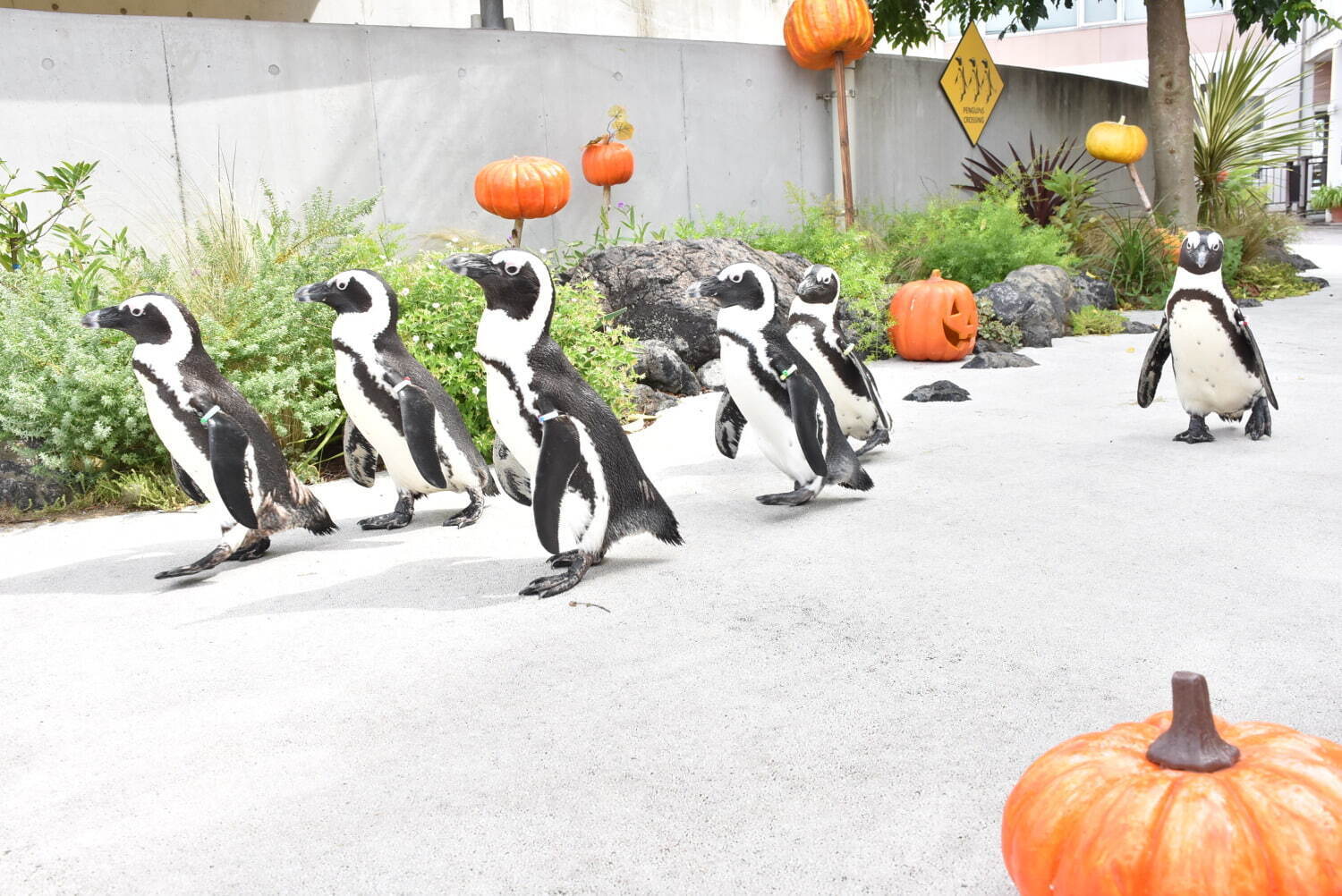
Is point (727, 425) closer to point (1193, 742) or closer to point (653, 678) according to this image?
point (653, 678)

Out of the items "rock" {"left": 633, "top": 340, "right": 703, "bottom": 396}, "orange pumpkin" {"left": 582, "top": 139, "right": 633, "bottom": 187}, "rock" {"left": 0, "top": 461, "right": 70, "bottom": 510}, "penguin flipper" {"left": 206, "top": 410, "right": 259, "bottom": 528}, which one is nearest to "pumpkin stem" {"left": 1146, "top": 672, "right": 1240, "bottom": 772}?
"penguin flipper" {"left": 206, "top": 410, "right": 259, "bottom": 528}

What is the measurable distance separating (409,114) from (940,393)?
502 cm

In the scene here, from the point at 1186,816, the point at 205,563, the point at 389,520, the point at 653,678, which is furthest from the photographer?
the point at 389,520

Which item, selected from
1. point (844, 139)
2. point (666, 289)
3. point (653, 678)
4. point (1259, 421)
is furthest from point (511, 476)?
point (844, 139)

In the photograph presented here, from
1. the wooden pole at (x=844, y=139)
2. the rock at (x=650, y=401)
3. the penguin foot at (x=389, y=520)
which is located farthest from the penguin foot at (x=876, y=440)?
the wooden pole at (x=844, y=139)

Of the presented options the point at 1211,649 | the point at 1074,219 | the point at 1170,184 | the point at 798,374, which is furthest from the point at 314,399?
the point at 1170,184

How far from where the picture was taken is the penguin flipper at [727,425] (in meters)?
4.82

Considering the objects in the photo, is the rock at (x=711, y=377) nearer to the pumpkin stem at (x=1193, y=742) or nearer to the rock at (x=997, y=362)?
the rock at (x=997, y=362)

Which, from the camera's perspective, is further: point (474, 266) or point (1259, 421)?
point (1259, 421)

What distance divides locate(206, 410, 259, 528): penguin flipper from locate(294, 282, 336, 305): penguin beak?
0.59m

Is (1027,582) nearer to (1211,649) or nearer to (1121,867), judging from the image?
(1211,649)

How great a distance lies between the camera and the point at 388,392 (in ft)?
13.8

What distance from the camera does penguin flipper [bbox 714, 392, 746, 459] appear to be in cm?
482

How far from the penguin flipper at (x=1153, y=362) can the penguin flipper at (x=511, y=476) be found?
3032 mm
